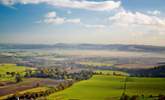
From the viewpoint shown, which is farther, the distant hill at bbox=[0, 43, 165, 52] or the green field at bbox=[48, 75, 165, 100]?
the distant hill at bbox=[0, 43, 165, 52]

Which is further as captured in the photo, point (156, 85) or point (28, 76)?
point (28, 76)

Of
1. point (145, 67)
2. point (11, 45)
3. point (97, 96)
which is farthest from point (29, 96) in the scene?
point (11, 45)

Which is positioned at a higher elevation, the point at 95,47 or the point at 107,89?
the point at 95,47

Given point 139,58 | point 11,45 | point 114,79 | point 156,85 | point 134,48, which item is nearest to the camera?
point 156,85

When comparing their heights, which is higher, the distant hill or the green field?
the distant hill

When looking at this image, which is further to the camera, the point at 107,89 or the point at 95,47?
the point at 95,47

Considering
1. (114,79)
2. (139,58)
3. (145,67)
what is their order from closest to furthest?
(114,79) < (145,67) < (139,58)

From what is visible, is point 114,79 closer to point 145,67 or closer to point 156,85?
point 156,85

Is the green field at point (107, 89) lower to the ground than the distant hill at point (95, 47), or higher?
lower
